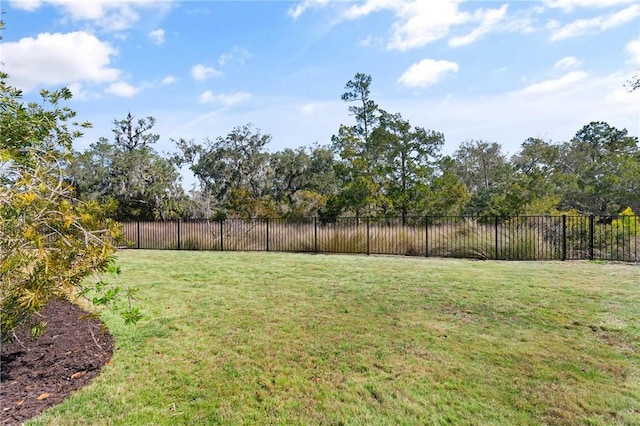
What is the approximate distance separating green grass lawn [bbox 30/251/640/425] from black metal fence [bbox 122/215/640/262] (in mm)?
4169

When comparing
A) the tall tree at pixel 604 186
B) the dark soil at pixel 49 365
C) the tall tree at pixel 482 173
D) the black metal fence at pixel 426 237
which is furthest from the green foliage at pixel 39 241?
the tall tree at pixel 604 186

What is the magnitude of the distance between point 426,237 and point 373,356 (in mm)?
8311

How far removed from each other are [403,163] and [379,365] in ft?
54.3

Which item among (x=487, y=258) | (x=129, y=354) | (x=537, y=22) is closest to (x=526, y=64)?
(x=537, y=22)

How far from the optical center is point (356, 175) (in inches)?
726

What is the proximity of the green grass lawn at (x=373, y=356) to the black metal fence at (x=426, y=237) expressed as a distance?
4169 mm

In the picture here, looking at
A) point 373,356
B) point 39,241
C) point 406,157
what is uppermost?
point 406,157

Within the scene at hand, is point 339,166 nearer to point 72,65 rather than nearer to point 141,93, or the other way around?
point 141,93

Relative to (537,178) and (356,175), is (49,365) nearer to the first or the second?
(356,175)

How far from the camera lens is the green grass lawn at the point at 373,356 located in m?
2.46

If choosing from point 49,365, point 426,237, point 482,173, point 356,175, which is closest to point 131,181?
point 356,175

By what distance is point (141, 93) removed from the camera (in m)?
10.2

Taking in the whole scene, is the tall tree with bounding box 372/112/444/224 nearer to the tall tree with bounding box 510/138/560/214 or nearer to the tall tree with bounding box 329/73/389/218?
the tall tree with bounding box 329/73/389/218

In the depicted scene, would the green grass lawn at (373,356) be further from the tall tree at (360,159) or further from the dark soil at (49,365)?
the tall tree at (360,159)
